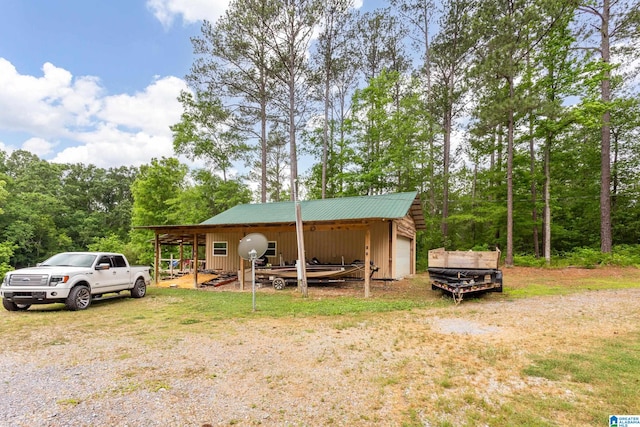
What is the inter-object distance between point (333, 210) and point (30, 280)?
9.97 meters

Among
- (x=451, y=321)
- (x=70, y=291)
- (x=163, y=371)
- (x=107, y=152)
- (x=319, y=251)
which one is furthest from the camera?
(x=107, y=152)

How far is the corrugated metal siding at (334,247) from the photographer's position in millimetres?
13345

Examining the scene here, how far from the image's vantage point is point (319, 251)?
14.5 m

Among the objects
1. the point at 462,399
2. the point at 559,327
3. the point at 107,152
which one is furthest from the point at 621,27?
the point at 107,152

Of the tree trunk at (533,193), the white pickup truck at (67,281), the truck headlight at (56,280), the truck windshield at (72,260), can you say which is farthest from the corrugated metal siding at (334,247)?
the tree trunk at (533,193)

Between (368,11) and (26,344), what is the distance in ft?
80.9

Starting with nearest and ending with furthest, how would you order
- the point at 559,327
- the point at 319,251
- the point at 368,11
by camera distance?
1. the point at 559,327
2. the point at 319,251
3. the point at 368,11

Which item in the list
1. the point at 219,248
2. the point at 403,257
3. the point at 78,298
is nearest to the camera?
the point at 78,298

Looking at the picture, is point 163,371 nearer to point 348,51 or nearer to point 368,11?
point 348,51

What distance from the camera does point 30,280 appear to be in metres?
7.55

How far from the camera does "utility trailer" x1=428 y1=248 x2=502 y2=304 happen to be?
8.60m

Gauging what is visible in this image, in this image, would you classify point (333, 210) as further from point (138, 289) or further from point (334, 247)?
point (138, 289)

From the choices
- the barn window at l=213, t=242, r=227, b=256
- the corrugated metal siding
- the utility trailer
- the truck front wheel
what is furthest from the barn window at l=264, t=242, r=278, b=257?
the utility trailer

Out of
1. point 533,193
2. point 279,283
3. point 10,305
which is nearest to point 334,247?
point 279,283
